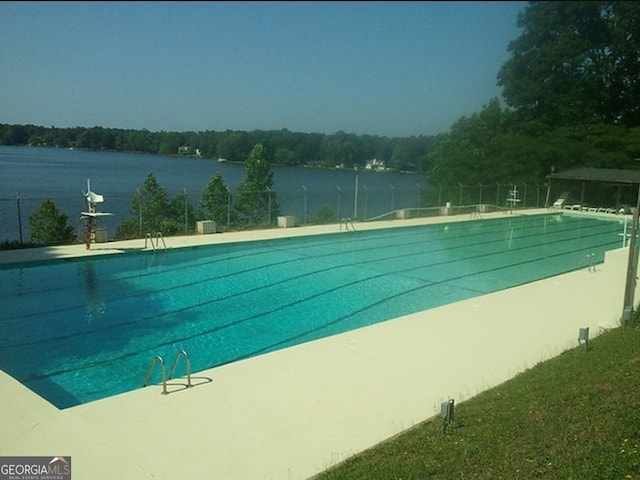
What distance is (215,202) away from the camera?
1820cm

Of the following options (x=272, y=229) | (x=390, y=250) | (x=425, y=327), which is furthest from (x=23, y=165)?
(x=425, y=327)

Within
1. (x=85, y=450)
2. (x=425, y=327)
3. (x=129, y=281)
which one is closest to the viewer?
(x=85, y=450)

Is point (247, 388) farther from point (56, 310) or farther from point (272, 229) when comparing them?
point (272, 229)

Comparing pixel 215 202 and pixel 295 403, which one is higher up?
pixel 215 202

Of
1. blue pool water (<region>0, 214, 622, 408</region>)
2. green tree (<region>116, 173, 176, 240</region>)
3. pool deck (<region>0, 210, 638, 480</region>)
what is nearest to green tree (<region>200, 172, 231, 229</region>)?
green tree (<region>116, 173, 176, 240</region>)

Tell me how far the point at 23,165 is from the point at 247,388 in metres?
13.7

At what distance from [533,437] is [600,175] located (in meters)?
23.5

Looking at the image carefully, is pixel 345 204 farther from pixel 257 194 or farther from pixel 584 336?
pixel 584 336

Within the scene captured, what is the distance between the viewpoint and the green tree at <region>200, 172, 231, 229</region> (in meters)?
18.0

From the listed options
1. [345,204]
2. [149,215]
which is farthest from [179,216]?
[345,204]

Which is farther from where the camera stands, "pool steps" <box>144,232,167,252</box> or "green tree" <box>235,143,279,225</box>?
"green tree" <box>235,143,279,225</box>

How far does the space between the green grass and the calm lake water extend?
11063 millimetres

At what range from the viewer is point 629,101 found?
30.7 meters

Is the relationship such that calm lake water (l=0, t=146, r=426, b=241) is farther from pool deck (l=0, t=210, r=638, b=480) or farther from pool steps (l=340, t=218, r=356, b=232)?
pool deck (l=0, t=210, r=638, b=480)
